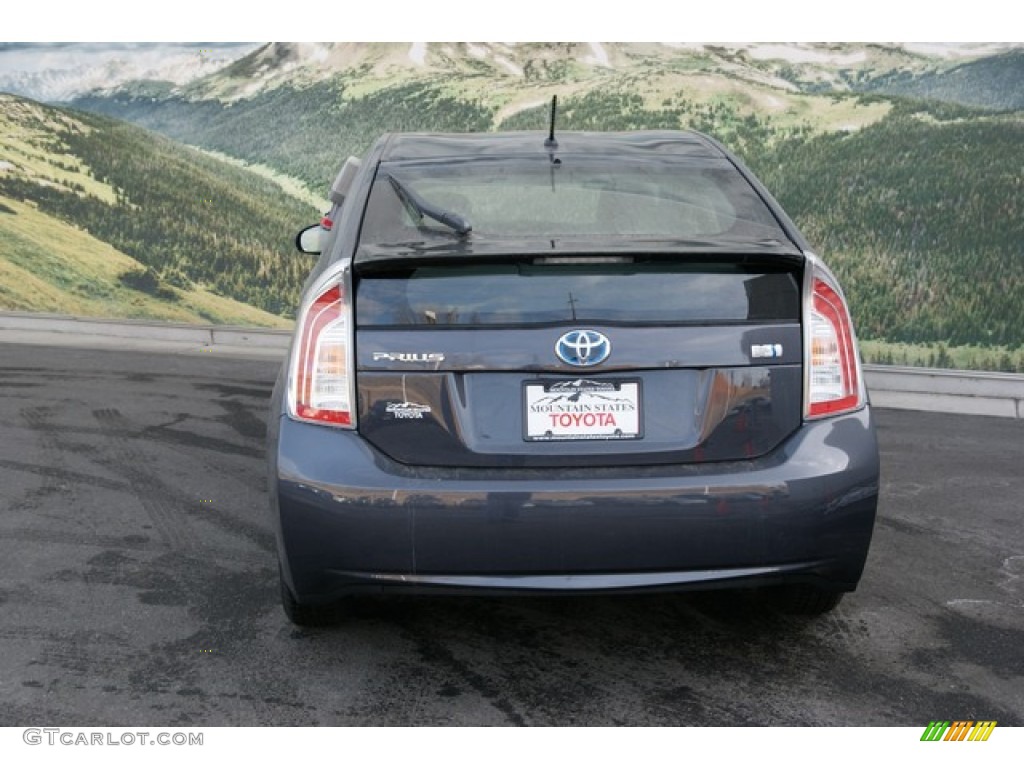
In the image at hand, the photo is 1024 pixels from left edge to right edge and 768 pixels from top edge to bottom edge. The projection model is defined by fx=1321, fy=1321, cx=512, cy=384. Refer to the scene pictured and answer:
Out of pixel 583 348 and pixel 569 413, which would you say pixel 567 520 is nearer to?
pixel 569 413

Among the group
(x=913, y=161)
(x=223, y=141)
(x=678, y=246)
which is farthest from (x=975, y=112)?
(x=678, y=246)

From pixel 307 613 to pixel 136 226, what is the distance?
10763 millimetres

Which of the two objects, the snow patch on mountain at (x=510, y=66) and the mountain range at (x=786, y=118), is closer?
the mountain range at (x=786, y=118)

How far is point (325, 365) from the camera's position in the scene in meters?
3.88

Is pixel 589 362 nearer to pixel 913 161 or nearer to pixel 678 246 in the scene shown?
pixel 678 246

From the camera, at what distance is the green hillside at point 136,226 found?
1388cm

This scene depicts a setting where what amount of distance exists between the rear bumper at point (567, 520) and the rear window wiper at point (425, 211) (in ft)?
2.46

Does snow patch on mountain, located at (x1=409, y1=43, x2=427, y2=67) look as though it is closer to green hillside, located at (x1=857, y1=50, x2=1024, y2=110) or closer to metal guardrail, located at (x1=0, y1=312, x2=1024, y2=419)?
metal guardrail, located at (x1=0, y1=312, x2=1024, y2=419)

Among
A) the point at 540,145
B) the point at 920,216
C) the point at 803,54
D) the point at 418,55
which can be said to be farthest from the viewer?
the point at 418,55

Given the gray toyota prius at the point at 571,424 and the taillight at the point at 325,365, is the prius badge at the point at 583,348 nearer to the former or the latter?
the gray toyota prius at the point at 571,424
